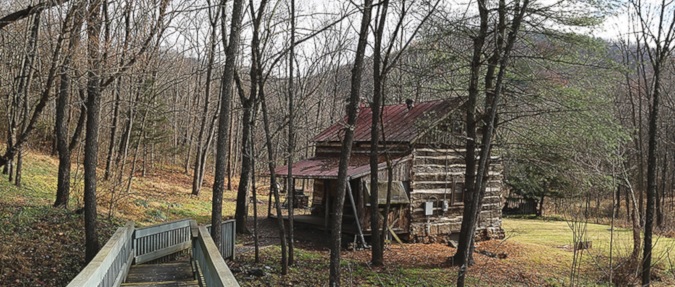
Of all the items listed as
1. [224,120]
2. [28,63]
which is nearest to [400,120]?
[224,120]

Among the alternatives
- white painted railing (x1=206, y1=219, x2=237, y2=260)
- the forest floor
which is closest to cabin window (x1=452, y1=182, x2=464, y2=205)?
the forest floor

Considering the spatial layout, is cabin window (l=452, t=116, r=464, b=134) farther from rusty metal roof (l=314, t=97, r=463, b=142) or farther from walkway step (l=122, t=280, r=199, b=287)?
walkway step (l=122, t=280, r=199, b=287)

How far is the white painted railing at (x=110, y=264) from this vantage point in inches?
200

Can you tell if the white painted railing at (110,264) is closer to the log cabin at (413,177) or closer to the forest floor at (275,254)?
the forest floor at (275,254)

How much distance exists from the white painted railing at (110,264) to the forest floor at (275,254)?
2.33 meters

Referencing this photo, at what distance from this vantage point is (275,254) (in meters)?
14.9

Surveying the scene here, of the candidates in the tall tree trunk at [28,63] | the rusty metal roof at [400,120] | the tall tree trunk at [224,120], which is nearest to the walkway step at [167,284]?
the tall tree trunk at [224,120]

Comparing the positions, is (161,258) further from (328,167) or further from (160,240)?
(328,167)

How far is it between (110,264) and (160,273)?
3.19 metres

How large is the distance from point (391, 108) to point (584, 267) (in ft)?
32.8

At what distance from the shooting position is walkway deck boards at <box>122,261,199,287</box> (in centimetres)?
861

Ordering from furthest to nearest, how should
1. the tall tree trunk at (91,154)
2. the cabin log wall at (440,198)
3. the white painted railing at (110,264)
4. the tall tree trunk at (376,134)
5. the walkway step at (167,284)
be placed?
the cabin log wall at (440,198)
the tall tree trunk at (376,134)
the tall tree trunk at (91,154)
the walkway step at (167,284)
the white painted railing at (110,264)

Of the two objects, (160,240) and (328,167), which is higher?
(328,167)

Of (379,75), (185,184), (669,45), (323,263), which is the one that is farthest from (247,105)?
(185,184)
